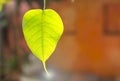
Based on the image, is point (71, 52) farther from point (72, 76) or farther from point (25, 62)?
point (25, 62)

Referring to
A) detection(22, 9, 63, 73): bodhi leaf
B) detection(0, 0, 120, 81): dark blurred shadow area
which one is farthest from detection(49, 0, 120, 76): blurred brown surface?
detection(22, 9, 63, 73): bodhi leaf

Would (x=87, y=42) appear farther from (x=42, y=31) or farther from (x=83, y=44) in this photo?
(x=42, y=31)

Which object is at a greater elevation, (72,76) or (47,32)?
(47,32)

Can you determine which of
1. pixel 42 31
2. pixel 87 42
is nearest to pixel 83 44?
pixel 87 42

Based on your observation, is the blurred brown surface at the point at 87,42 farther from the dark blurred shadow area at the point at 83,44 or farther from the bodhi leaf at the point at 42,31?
the bodhi leaf at the point at 42,31

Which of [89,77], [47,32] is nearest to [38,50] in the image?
[47,32]
